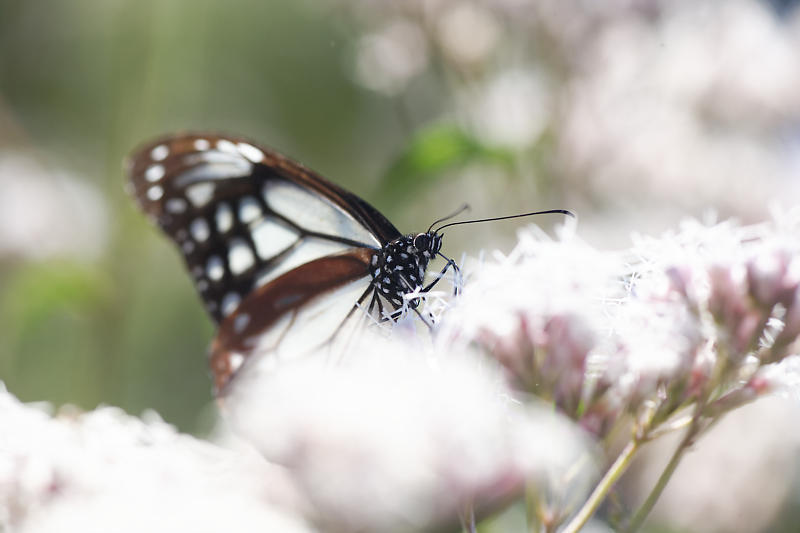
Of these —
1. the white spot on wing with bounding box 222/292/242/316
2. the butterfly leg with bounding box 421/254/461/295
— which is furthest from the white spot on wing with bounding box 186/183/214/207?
the butterfly leg with bounding box 421/254/461/295

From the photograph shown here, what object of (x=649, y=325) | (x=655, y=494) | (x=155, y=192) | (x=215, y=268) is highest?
(x=155, y=192)

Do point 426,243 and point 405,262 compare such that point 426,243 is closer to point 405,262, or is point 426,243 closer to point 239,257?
point 405,262

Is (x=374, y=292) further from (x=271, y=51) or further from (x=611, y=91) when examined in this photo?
(x=271, y=51)

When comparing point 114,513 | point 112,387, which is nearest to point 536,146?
point 112,387

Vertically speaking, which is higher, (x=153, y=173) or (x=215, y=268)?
(x=153, y=173)

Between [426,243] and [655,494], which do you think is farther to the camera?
[426,243]

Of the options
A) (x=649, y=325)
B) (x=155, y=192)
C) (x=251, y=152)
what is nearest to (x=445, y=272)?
(x=649, y=325)

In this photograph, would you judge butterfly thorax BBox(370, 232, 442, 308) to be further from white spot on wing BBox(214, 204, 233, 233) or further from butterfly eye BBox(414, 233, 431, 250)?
white spot on wing BBox(214, 204, 233, 233)
